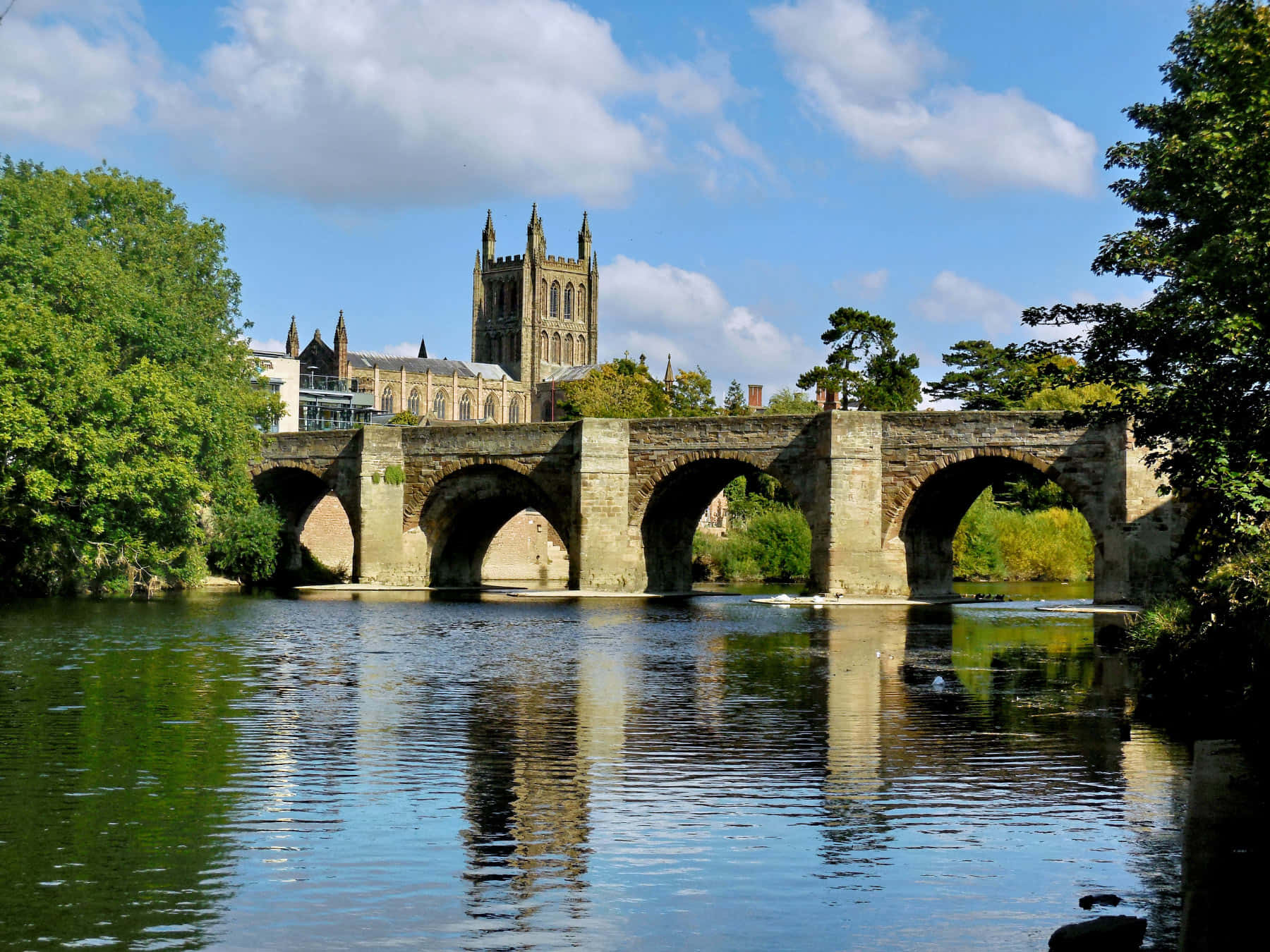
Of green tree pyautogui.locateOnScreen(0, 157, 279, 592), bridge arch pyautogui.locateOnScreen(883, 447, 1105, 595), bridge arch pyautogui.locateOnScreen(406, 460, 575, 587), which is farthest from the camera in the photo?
bridge arch pyautogui.locateOnScreen(406, 460, 575, 587)

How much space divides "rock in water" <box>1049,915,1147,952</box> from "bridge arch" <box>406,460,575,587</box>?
3954 centimetres

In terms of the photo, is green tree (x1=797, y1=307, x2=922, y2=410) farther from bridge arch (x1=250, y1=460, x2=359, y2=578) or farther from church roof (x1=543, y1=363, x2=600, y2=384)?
church roof (x1=543, y1=363, x2=600, y2=384)

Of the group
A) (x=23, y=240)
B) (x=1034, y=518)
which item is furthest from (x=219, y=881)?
(x=1034, y=518)

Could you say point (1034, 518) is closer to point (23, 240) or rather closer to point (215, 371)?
point (215, 371)

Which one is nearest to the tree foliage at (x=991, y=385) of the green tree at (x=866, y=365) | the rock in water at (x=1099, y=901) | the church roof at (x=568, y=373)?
the green tree at (x=866, y=365)

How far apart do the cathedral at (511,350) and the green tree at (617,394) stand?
4177 cm

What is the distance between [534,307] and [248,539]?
105332 mm

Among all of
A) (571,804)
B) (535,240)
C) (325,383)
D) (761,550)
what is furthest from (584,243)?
(571,804)

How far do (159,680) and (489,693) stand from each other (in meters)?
4.55

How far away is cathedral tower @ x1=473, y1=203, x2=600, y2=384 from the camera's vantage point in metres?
151

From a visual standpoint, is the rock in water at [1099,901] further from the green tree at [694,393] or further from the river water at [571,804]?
the green tree at [694,393]

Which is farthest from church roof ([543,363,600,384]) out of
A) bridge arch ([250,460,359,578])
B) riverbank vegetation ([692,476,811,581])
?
bridge arch ([250,460,359,578])

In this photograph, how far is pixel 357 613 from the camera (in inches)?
1475

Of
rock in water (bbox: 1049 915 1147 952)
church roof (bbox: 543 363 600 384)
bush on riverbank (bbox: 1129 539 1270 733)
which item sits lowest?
rock in water (bbox: 1049 915 1147 952)
